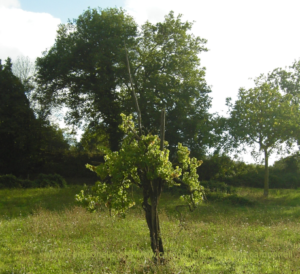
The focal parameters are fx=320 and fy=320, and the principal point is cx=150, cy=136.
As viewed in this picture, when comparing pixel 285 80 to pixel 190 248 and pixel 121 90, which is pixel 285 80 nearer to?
pixel 121 90

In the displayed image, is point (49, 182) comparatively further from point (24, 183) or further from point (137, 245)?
point (137, 245)

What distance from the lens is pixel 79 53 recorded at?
2712 cm

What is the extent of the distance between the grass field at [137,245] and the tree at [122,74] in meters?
12.6

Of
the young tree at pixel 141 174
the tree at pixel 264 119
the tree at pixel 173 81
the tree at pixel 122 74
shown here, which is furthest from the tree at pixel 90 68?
the young tree at pixel 141 174

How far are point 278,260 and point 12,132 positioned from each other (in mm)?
24820

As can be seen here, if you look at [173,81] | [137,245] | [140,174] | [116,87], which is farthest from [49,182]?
[140,174]

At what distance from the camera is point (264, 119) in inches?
886

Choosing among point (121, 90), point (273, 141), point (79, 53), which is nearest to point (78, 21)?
point (79, 53)

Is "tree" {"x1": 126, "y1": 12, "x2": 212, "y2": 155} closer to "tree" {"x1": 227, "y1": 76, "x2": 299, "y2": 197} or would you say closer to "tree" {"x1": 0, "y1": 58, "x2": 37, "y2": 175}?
"tree" {"x1": 227, "y1": 76, "x2": 299, "y2": 197}

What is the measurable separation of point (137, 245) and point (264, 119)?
16.3 m

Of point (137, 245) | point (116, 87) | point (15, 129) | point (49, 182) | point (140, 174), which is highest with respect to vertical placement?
point (116, 87)

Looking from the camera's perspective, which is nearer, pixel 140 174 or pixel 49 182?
pixel 140 174

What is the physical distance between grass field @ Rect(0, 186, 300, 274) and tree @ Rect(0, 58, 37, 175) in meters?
13.9

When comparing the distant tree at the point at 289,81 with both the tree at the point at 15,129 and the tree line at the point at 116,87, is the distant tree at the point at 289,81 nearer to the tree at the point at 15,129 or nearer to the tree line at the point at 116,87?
the tree line at the point at 116,87
